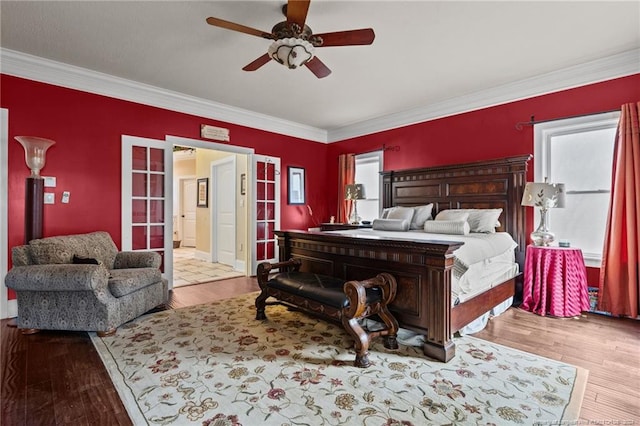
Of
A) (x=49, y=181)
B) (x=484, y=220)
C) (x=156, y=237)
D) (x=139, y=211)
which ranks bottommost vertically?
(x=156, y=237)

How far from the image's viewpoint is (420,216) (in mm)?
4359

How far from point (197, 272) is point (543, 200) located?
208 inches

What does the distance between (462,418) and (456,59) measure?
3.27 m

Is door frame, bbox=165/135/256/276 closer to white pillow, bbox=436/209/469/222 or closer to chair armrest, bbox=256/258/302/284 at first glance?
chair armrest, bbox=256/258/302/284

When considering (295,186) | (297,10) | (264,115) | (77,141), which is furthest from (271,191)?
(297,10)

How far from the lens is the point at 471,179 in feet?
14.0

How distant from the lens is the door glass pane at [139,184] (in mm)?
4043

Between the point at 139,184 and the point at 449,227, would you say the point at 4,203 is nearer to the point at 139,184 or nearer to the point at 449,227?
the point at 139,184

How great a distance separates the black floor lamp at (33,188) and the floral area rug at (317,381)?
133cm

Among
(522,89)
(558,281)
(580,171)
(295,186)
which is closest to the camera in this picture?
(558,281)

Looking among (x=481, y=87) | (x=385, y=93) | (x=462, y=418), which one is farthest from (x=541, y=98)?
(x=462, y=418)

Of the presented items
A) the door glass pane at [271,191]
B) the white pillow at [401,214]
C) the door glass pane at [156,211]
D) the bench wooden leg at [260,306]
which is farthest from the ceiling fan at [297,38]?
the door glass pane at [271,191]

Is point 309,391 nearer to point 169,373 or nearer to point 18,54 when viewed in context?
point 169,373

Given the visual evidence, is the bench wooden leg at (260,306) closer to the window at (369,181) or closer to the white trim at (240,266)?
the white trim at (240,266)
